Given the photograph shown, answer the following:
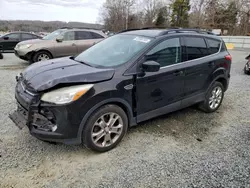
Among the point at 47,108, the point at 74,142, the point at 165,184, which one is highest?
the point at 47,108

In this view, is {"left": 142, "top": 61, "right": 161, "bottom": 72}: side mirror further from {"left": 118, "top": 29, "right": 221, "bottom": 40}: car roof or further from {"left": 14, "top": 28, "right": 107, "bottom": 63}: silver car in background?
{"left": 14, "top": 28, "right": 107, "bottom": 63}: silver car in background

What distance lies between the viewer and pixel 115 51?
333cm

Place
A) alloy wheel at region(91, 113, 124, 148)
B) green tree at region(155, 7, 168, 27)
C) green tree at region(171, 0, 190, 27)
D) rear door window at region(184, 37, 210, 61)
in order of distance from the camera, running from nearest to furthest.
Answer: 1. alloy wheel at region(91, 113, 124, 148)
2. rear door window at region(184, 37, 210, 61)
3. green tree at region(171, 0, 190, 27)
4. green tree at region(155, 7, 168, 27)

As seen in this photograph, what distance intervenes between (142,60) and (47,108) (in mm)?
1467

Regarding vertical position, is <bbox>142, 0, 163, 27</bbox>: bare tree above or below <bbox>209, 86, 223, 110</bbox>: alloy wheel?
above

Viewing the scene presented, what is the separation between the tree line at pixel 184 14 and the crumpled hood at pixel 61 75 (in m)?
5.09

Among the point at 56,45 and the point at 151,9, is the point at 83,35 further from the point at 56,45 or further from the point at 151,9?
the point at 151,9

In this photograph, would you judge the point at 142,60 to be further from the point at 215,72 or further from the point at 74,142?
the point at 215,72

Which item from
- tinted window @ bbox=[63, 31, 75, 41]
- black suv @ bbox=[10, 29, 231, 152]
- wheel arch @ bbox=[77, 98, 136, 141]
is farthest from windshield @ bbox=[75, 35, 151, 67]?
tinted window @ bbox=[63, 31, 75, 41]

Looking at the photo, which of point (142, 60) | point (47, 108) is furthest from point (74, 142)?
point (142, 60)

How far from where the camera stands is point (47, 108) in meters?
2.40

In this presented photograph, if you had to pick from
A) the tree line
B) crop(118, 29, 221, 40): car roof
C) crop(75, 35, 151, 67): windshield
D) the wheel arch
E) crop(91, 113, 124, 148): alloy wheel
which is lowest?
crop(91, 113, 124, 148): alloy wheel

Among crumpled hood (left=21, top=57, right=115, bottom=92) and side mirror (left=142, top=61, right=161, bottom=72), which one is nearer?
crumpled hood (left=21, top=57, right=115, bottom=92)

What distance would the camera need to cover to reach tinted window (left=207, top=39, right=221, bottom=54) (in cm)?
405
